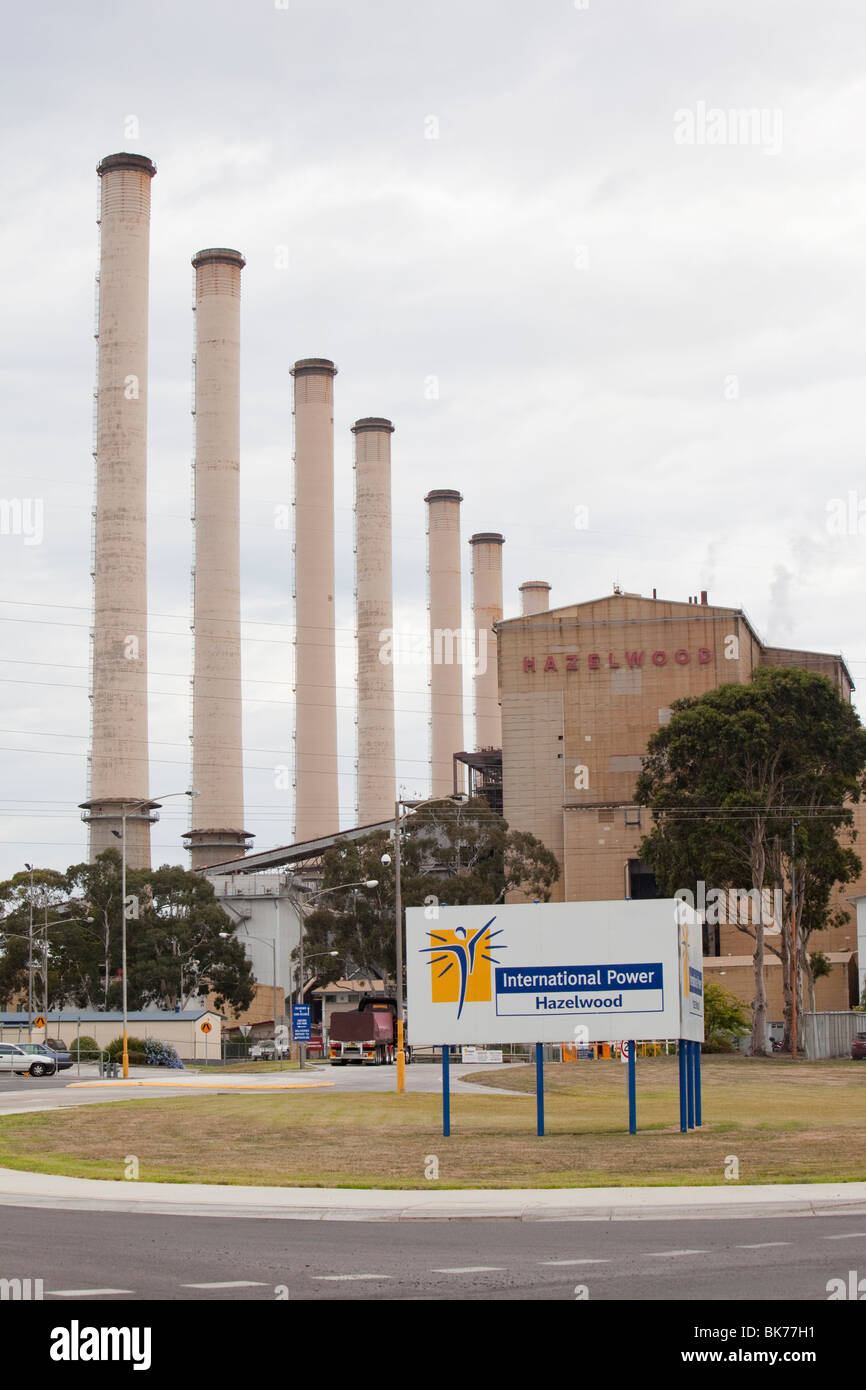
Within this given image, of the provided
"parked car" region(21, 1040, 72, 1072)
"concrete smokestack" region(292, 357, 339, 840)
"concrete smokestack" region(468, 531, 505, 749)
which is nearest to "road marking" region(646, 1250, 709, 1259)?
"parked car" region(21, 1040, 72, 1072)

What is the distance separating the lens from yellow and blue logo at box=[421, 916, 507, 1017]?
2875cm

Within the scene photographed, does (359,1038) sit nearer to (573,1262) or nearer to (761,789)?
(761,789)

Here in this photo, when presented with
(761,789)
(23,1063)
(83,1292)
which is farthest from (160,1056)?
(83,1292)

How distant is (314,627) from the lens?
133 m

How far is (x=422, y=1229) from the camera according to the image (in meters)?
16.2

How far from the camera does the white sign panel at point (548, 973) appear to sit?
2819cm

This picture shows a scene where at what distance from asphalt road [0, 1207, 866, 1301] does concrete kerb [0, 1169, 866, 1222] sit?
1.58 feet

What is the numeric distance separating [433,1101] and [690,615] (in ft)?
268

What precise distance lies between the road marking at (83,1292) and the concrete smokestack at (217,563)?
4189 inches

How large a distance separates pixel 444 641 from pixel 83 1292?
147 m

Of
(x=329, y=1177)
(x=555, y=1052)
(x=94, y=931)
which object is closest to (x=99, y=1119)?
(x=329, y=1177)

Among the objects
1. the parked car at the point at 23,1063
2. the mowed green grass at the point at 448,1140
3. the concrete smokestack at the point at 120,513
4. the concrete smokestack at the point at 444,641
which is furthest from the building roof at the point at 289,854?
the mowed green grass at the point at 448,1140
